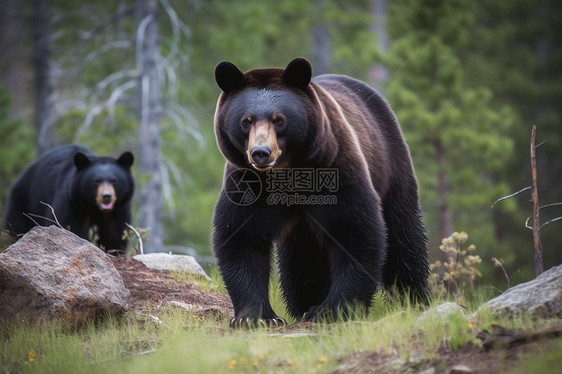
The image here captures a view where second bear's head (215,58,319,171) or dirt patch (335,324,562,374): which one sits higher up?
second bear's head (215,58,319,171)

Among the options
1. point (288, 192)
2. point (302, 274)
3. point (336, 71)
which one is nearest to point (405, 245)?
point (302, 274)

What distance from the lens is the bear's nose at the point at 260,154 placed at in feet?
12.7

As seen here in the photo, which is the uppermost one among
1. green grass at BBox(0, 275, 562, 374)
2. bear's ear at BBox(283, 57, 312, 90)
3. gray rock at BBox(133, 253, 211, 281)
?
bear's ear at BBox(283, 57, 312, 90)

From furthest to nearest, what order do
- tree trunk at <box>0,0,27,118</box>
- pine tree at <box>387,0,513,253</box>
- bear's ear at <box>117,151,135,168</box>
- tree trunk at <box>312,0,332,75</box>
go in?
tree trunk at <box>0,0,27,118</box> → tree trunk at <box>312,0,332,75</box> → pine tree at <box>387,0,513,253</box> → bear's ear at <box>117,151,135,168</box>

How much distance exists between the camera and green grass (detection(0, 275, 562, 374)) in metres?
3.36

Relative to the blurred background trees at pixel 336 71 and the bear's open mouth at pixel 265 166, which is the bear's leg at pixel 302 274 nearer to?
the bear's open mouth at pixel 265 166

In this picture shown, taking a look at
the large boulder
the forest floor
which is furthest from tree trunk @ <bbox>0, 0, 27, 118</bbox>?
the forest floor

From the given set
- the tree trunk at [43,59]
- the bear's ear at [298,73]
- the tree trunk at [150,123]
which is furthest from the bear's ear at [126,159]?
the tree trunk at [43,59]

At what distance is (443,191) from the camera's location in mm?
13547

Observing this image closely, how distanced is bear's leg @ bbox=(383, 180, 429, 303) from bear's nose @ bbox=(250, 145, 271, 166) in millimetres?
1755

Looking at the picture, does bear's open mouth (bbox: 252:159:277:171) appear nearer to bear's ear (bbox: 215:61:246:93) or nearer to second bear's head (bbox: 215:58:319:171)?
second bear's head (bbox: 215:58:319:171)

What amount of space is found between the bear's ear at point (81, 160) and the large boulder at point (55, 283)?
12.0ft

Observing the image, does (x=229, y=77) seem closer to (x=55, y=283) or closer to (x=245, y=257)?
(x=245, y=257)

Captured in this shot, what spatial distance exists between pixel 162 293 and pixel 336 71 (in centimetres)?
1440
